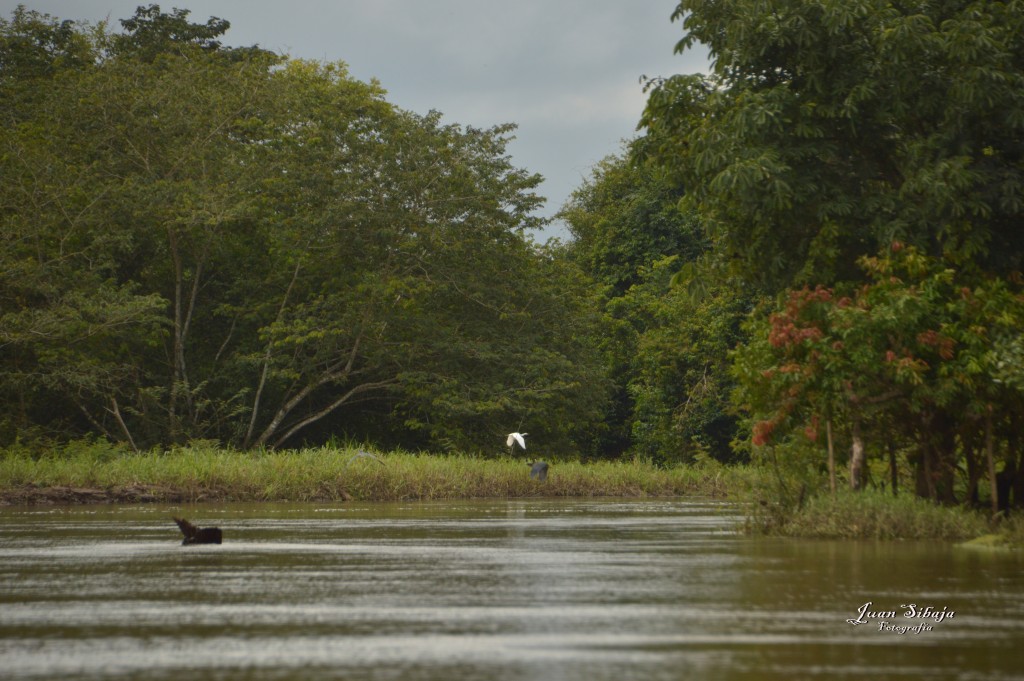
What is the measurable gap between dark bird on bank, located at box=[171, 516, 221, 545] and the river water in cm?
29

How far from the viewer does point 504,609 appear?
8719 mm

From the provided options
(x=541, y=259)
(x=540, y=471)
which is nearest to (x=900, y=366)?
(x=540, y=471)

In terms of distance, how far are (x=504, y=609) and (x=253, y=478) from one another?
2121cm

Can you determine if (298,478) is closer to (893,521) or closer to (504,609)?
(893,521)

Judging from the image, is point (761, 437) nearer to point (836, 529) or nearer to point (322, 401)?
point (836, 529)

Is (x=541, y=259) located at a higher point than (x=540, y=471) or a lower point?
higher

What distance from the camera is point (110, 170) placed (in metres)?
39.7

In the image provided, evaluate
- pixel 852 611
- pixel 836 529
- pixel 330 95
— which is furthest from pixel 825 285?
pixel 330 95

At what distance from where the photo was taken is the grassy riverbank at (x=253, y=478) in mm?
28547

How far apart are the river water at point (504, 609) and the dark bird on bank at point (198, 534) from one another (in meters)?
0.29

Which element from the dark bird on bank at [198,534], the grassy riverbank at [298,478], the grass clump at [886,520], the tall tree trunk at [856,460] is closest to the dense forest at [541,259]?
the tall tree trunk at [856,460]

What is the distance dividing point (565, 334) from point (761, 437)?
2630 centimetres

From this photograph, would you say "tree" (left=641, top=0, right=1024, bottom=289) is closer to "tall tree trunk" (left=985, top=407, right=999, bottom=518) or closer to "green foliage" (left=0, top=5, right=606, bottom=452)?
"tall tree trunk" (left=985, top=407, right=999, bottom=518)

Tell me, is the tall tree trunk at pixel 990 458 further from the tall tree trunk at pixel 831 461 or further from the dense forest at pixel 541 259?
the tall tree trunk at pixel 831 461
